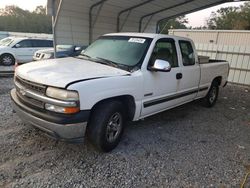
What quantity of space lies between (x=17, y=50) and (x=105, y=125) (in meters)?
11.4

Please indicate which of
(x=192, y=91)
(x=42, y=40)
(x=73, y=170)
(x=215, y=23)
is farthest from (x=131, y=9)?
(x=215, y=23)

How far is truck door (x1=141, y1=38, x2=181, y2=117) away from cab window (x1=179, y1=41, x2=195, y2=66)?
330 mm

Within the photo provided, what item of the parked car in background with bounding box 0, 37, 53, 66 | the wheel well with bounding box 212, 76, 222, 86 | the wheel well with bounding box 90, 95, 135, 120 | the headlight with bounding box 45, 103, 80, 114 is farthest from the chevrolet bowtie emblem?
the parked car in background with bounding box 0, 37, 53, 66

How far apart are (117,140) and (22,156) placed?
4.77ft

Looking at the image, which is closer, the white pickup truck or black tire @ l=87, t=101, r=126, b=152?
the white pickup truck

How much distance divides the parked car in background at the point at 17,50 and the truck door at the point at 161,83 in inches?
414

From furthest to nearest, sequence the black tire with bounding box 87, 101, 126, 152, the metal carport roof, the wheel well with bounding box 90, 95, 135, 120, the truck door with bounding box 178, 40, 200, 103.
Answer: the metal carport roof, the truck door with bounding box 178, 40, 200, 103, the wheel well with bounding box 90, 95, 135, 120, the black tire with bounding box 87, 101, 126, 152

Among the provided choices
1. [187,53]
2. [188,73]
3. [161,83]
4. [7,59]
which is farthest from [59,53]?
[161,83]

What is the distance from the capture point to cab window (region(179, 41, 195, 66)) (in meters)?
5.02

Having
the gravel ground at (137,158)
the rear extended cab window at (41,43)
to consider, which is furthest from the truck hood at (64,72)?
the rear extended cab window at (41,43)

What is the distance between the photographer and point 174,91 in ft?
15.3

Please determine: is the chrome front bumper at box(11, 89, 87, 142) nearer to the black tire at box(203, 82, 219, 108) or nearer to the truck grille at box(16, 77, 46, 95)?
the truck grille at box(16, 77, 46, 95)

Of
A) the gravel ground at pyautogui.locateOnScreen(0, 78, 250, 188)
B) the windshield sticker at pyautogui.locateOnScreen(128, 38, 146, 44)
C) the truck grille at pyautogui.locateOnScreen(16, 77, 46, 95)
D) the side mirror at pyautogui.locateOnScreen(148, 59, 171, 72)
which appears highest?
the windshield sticker at pyautogui.locateOnScreen(128, 38, 146, 44)

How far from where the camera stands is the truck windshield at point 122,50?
13.0 feet
